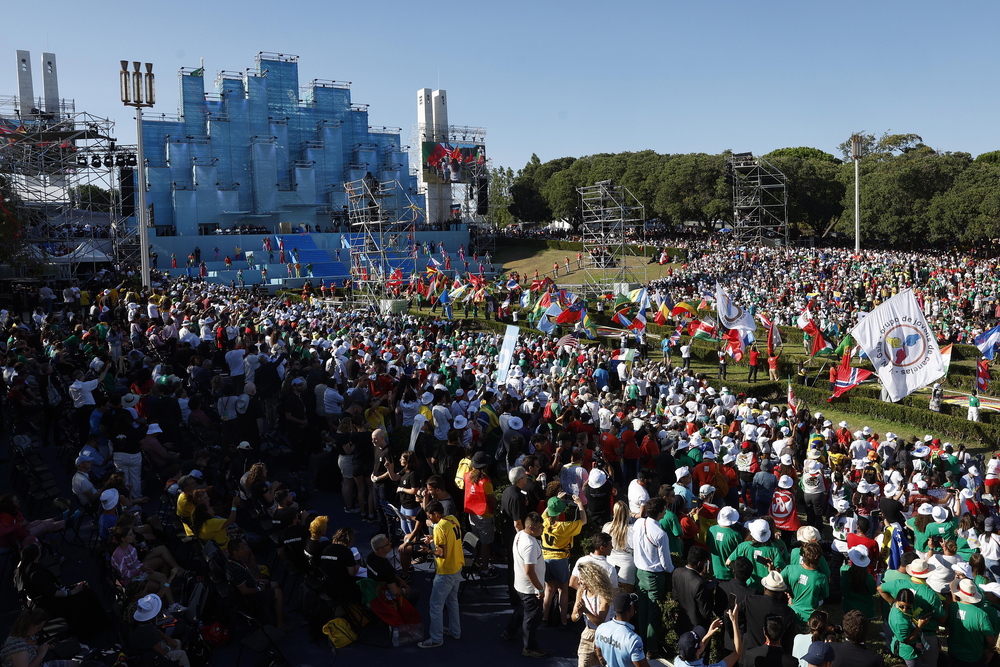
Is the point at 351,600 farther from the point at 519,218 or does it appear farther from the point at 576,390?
the point at 519,218

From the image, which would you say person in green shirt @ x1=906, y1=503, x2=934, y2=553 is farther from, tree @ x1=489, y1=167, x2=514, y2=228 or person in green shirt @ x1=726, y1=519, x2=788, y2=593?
tree @ x1=489, y1=167, x2=514, y2=228

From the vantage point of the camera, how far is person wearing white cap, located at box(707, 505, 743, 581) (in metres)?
7.12

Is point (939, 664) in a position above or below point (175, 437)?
below

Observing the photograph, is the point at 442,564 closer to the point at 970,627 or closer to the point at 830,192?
the point at 970,627

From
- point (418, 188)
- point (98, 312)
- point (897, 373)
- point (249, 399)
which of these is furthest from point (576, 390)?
point (418, 188)

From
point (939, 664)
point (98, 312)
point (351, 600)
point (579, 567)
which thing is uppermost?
point (98, 312)

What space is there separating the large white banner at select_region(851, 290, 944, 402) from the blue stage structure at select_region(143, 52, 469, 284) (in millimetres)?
40614

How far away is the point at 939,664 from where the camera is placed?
22.1 ft

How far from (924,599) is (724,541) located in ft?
5.31

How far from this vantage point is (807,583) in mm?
6250

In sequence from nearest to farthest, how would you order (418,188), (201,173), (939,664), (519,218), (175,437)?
(939,664) → (175,437) → (201,173) → (418,188) → (519,218)

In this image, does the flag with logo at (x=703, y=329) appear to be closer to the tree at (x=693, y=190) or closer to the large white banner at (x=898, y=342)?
the large white banner at (x=898, y=342)

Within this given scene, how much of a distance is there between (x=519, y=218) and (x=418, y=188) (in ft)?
43.3

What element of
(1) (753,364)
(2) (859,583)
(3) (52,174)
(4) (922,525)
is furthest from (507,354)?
(3) (52,174)
